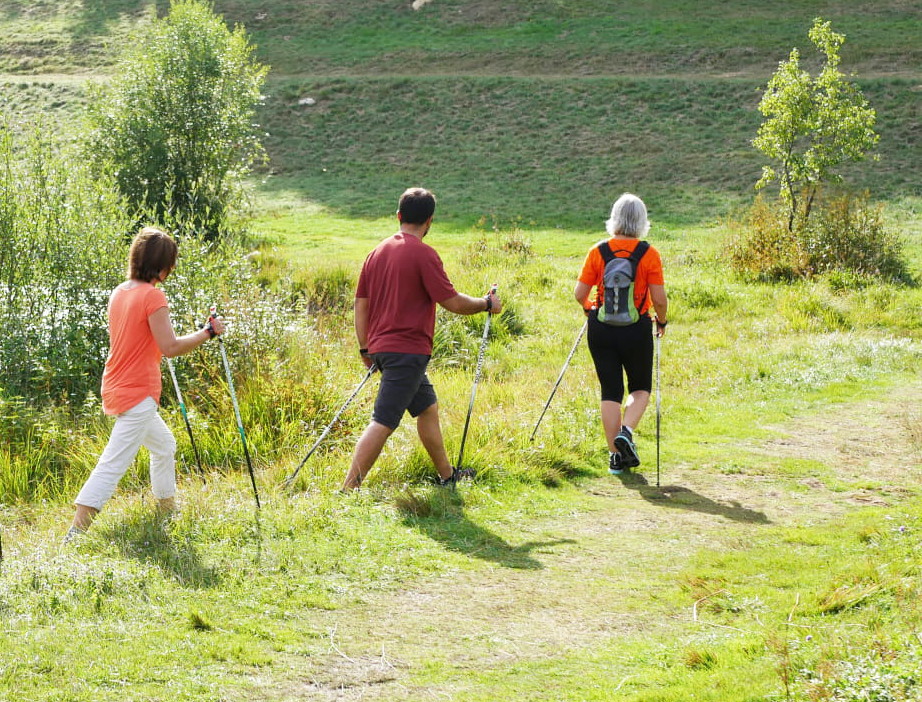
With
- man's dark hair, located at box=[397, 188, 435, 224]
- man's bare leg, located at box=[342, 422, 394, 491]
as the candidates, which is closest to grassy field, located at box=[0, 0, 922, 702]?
A: man's bare leg, located at box=[342, 422, 394, 491]

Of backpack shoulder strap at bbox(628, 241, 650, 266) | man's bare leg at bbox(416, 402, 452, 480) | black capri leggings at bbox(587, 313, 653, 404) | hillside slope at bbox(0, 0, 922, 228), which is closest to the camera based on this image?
man's bare leg at bbox(416, 402, 452, 480)

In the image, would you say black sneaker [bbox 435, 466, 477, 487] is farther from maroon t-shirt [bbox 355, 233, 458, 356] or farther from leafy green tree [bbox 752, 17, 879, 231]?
leafy green tree [bbox 752, 17, 879, 231]

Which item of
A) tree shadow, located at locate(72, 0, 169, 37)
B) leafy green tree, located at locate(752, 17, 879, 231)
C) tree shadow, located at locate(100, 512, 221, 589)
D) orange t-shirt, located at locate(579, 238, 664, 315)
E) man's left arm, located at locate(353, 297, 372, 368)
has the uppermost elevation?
tree shadow, located at locate(72, 0, 169, 37)

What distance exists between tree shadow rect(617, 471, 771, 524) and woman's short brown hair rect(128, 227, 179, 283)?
3698 mm

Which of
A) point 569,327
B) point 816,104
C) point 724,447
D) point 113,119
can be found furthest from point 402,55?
point 724,447

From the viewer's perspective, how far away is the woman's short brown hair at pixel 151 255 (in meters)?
6.12

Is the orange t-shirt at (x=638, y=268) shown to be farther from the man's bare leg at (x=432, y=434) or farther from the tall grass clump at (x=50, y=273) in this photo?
the tall grass clump at (x=50, y=273)

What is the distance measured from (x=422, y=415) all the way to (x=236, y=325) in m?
4.58

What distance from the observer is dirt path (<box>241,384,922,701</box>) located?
4590 millimetres

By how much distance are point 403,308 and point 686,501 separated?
2.46 metres

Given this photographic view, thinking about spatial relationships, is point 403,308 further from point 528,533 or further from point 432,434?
point 528,533

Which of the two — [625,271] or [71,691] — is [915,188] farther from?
[71,691]

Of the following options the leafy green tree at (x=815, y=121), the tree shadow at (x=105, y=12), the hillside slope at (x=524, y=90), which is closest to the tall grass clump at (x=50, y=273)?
the leafy green tree at (x=815, y=121)

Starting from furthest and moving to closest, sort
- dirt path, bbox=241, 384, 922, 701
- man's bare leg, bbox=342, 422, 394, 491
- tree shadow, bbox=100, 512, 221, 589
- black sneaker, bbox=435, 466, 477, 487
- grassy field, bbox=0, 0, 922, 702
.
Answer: black sneaker, bbox=435, 466, 477, 487
man's bare leg, bbox=342, 422, 394, 491
tree shadow, bbox=100, 512, 221, 589
dirt path, bbox=241, 384, 922, 701
grassy field, bbox=0, 0, 922, 702
